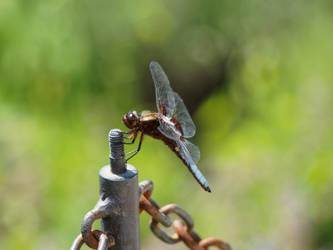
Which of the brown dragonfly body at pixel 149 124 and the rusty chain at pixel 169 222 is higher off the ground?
the brown dragonfly body at pixel 149 124

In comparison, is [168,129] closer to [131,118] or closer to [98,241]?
[131,118]

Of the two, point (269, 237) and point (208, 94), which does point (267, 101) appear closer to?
point (208, 94)

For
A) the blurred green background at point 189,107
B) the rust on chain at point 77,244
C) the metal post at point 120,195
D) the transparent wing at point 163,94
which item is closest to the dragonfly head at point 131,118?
the transparent wing at point 163,94

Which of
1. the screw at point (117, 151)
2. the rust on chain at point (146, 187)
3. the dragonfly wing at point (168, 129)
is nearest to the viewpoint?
the screw at point (117, 151)

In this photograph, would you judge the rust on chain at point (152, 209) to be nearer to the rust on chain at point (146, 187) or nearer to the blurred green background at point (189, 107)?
the rust on chain at point (146, 187)

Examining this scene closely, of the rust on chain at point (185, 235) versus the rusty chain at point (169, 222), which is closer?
the rusty chain at point (169, 222)

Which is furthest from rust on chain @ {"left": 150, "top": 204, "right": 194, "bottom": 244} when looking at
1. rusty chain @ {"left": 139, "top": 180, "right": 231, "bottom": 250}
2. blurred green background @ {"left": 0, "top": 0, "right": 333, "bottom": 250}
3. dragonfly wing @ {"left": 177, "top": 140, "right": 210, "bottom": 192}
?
blurred green background @ {"left": 0, "top": 0, "right": 333, "bottom": 250}

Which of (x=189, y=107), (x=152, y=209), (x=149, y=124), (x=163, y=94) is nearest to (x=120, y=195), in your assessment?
(x=152, y=209)

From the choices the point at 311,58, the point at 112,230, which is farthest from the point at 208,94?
the point at 112,230
